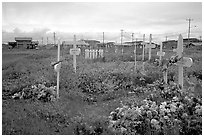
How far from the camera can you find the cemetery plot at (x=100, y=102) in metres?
4.57

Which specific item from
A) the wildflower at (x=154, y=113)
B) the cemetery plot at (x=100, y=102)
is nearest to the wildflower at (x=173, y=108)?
Result: the cemetery plot at (x=100, y=102)

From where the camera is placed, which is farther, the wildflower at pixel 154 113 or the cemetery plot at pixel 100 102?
the wildflower at pixel 154 113

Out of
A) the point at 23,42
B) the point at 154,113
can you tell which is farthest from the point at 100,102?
the point at 23,42

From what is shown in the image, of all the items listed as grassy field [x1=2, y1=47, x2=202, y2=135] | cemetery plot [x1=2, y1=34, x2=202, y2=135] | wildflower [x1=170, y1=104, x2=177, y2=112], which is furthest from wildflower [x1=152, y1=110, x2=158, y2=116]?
grassy field [x1=2, y1=47, x2=202, y2=135]

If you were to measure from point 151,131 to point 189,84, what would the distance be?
3.49 m

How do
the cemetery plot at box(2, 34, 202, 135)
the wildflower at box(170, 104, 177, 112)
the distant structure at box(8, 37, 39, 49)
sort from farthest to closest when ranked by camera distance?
the distant structure at box(8, 37, 39, 49) < the wildflower at box(170, 104, 177, 112) < the cemetery plot at box(2, 34, 202, 135)

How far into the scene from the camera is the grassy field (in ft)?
15.4

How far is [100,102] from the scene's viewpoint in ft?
21.7

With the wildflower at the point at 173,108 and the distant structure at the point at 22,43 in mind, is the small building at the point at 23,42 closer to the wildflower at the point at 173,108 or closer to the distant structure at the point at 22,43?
the distant structure at the point at 22,43

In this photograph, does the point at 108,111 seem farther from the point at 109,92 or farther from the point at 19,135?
the point at 19,135

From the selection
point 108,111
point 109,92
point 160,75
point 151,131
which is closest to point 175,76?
point 160,75

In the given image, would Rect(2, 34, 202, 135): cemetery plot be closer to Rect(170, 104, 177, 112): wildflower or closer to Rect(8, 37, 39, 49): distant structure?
Rect(170, 104, 177, 112): wildflower

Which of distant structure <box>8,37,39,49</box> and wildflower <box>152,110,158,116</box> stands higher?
distant structure <box>8,37,39,49</box>

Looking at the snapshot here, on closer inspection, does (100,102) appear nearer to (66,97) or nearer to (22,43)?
(66,97)
